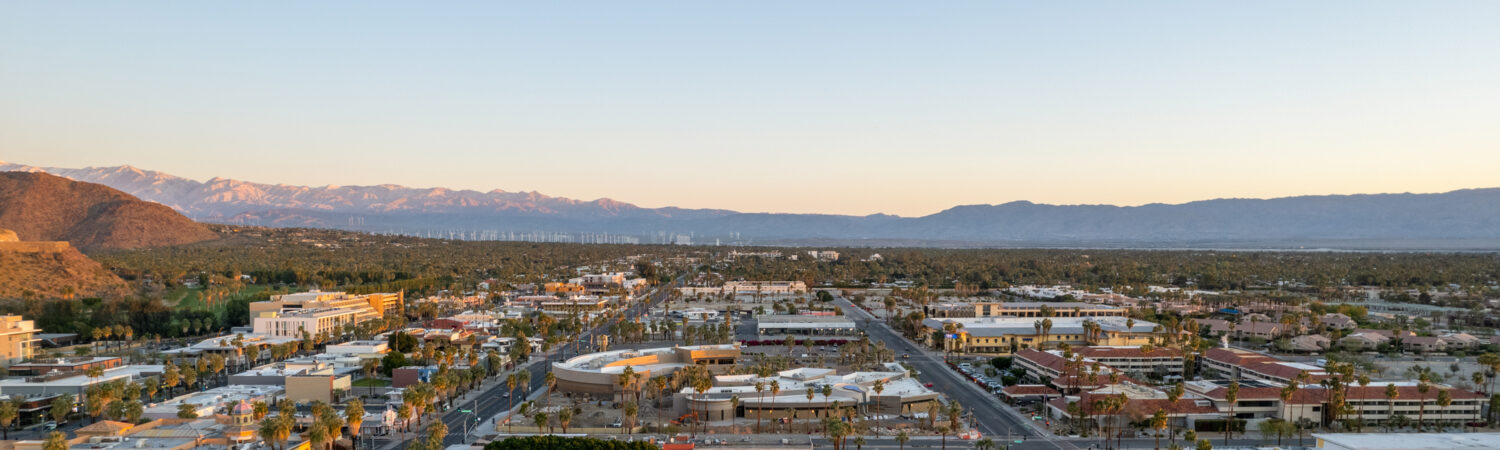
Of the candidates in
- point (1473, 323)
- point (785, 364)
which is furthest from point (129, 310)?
point (1473, 323)

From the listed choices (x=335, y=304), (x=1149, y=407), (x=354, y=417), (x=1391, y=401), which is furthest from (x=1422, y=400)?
(x=335, y=304)

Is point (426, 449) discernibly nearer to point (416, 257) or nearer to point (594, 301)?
point (594, 301)

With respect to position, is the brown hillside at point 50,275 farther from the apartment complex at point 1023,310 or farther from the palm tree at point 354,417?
the apartment complex at point 1023,310

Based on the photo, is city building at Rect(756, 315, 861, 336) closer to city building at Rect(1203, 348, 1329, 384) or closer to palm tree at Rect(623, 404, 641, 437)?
city building at Rect(1203, 348, 1329, 384)

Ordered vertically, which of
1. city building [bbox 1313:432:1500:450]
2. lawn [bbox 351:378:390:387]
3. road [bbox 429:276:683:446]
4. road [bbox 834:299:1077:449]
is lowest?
road [bbox 429:276:683:446]

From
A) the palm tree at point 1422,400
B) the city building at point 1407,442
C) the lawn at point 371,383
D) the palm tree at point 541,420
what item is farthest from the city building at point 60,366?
the palm tree at point 1422,400

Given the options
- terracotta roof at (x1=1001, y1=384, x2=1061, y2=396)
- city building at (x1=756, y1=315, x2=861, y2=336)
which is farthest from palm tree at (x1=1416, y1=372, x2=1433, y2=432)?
city building at (x1=756, y1=315, x2=861, y2=336)
